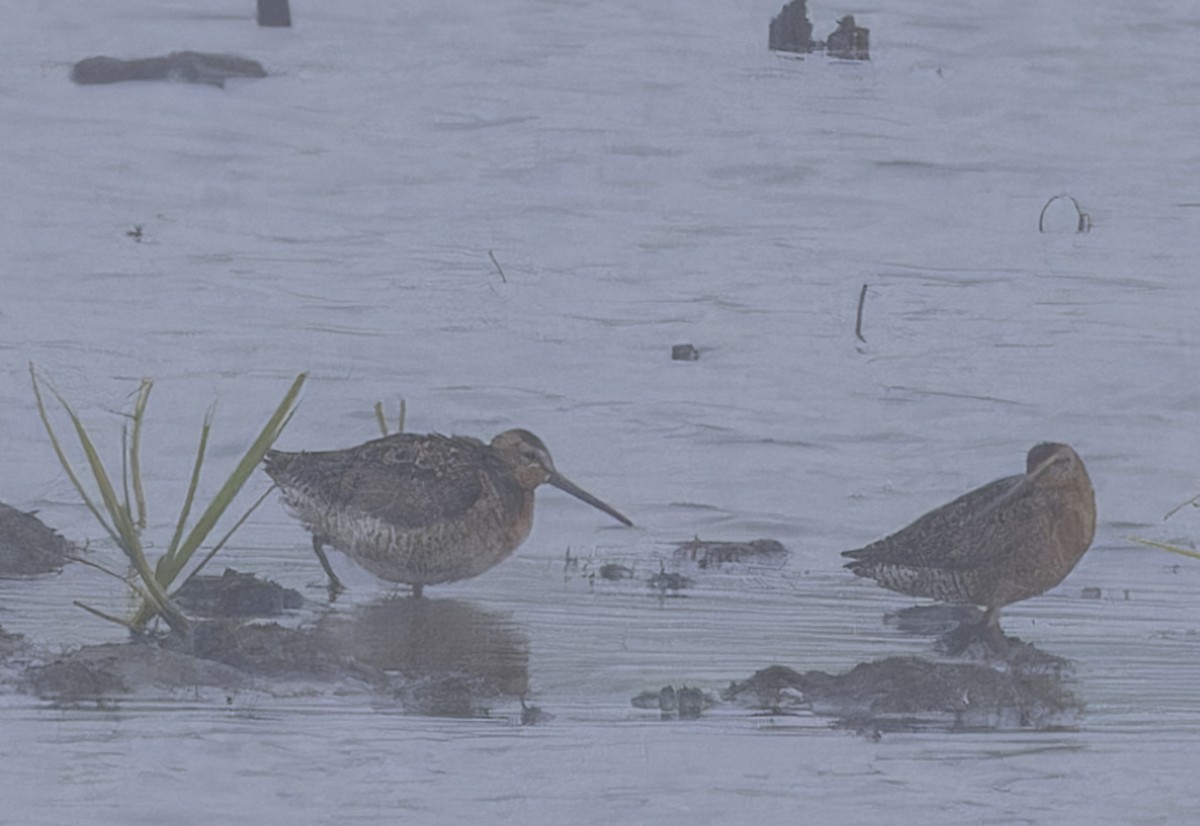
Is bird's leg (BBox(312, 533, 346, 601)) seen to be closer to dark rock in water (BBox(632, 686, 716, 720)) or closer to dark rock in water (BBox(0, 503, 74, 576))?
dark rock in water (BBox(0, 503, 74, 576))

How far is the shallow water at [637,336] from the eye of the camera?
14.3 feet

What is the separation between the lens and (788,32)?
8.61 metres

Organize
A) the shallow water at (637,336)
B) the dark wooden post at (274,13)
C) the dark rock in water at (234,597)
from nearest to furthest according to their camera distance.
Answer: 1. the shallow water at (637,336)
2. the dark rock in water at (234,597)
3. the dark wooden post at (274,13)

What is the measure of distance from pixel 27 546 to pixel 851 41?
4656 millimetres

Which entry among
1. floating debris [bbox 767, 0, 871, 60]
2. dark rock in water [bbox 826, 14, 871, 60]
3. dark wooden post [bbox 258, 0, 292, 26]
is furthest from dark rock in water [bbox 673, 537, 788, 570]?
dark wooden post [bbox 258, 0, 292, 26]

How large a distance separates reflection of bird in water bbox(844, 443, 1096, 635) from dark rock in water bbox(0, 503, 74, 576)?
2121 millimetres

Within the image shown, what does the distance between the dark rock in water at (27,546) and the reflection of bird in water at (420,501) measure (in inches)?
24.4

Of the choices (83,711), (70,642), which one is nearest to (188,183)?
(70,642)

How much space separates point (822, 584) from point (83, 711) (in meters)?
2.05

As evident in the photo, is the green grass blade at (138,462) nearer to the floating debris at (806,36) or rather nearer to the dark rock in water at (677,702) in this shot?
the dark rock in water at (677,702)

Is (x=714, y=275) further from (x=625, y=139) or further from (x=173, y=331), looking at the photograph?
(x=173, y=331)

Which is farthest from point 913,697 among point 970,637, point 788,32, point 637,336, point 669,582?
point 788,32

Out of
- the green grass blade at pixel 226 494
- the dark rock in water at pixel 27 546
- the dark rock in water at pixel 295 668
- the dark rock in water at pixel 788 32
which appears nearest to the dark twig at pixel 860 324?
the dark rock in water at pixel 788 32

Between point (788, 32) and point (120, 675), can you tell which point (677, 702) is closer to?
point (120, 675)
